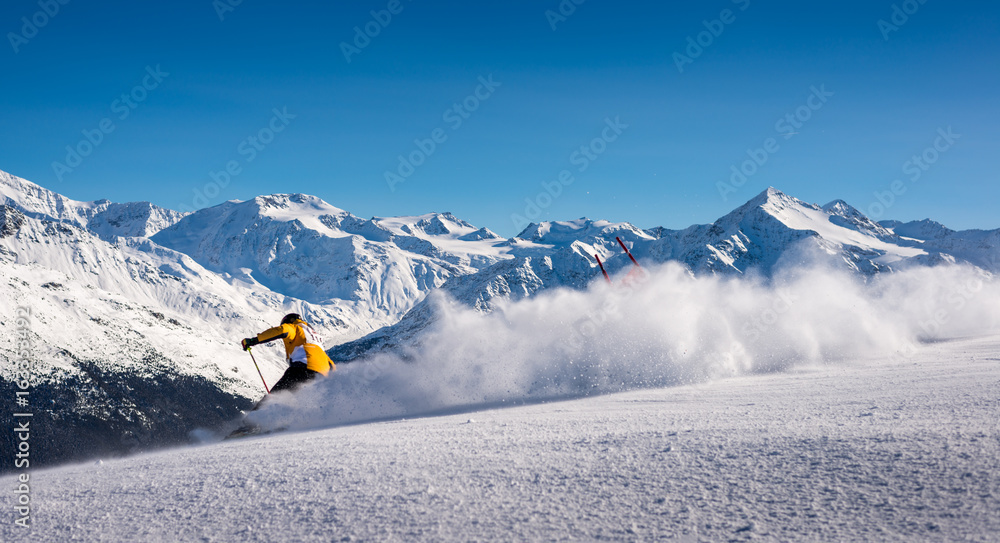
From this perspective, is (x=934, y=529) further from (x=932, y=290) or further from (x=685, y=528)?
(x=932, y=290)

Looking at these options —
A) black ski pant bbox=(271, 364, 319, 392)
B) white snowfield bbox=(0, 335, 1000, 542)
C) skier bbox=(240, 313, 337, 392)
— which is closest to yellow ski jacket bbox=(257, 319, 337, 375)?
skier bbox=(240, 313, 337, 392)

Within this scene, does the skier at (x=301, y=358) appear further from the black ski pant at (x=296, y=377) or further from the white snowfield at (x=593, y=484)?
the white snowfield at (x=593, y=484)

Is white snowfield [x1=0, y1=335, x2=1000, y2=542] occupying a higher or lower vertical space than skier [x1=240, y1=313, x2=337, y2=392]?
lower

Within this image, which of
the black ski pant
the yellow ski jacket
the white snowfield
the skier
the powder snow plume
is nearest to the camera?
the white snowfield

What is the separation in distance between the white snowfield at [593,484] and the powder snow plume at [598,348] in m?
6.41

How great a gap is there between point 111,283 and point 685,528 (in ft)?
688

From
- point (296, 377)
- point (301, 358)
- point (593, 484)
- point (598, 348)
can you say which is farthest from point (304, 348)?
point (593, 484)

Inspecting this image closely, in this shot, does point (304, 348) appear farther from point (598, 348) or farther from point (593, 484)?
point (593, 484)

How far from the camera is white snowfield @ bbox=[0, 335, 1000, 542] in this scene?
441cm

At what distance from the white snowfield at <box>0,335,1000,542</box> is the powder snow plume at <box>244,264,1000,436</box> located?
6407mm

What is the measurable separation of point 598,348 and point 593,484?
37.8 ft

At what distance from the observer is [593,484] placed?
5.27 metres

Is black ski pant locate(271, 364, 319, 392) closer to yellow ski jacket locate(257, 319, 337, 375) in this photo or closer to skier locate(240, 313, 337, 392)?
skier locate(240, 313, 337, 392)

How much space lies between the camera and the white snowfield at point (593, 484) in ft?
14.5
